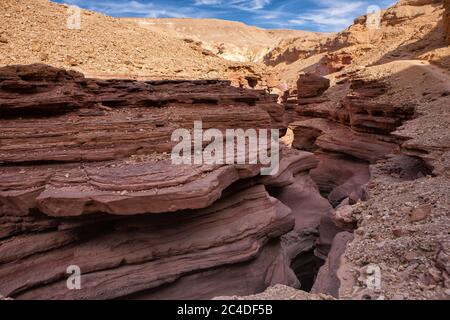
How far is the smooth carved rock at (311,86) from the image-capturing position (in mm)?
23625

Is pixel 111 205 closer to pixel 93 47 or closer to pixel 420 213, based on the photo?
pixel 420 213

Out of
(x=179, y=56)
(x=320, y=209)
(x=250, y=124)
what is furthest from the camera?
(x=179, y=56)

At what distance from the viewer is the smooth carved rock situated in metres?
23.6

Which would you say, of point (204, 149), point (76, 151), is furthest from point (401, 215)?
point (76, 151)

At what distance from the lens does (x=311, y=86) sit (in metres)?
23.6

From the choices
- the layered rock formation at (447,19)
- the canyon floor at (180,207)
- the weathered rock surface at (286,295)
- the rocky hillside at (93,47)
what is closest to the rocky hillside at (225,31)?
the rocky hillside at (93,47)

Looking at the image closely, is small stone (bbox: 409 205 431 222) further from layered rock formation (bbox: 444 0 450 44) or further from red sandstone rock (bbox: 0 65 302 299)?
layered rock formation (bbox: 444 0 450 44)

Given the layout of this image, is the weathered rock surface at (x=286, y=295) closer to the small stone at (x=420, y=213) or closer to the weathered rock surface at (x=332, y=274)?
the weathered rock surface at (x=332, y=274)

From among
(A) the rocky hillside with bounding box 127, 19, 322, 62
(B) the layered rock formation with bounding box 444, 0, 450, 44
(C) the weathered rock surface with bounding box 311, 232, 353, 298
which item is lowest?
(C) the weathered rock surface with bounding box 311, 232, 353, 298

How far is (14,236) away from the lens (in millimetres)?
6938

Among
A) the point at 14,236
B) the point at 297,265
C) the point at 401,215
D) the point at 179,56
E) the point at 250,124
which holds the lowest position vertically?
the point at 297,265

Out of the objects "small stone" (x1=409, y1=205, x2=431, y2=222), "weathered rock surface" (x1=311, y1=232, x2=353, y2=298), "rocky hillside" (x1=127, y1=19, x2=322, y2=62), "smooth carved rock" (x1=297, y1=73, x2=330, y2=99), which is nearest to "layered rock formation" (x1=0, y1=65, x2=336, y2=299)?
"weathered rock surface" (x1=311, y1=232, x2=353, y2=298)
